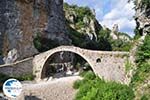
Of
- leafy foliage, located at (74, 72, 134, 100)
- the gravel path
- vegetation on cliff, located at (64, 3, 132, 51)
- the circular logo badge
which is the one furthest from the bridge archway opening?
the circular logo badge

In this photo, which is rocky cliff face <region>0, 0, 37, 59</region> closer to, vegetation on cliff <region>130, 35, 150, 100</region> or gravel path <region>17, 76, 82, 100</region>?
gravel path <region>17, 76, 82, 100</region>

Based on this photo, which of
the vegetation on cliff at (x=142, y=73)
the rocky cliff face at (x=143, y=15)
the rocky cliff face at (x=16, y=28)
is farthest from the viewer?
the rocky cliff face at (x=16, y=28)

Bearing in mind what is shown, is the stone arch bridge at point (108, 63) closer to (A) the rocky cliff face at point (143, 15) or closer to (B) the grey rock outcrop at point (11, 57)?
(A) the rocky cliff face at point (143, 15)

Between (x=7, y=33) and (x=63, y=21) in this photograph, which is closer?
(x=7, y=33)

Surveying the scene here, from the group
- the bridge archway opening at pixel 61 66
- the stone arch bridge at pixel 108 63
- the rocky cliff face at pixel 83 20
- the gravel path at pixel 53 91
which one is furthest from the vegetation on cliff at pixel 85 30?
the gravel path at pixel 53 91

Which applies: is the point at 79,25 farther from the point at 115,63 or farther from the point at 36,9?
the point at 115,63

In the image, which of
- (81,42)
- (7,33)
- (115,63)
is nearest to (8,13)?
(7,33)

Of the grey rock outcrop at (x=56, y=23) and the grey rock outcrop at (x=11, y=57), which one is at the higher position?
the grey rock outcrop at (x=56, y=23)

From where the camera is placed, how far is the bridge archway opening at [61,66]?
127 feet

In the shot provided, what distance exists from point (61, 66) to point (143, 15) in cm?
1926

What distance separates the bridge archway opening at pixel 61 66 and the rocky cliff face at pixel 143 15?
14.8 m

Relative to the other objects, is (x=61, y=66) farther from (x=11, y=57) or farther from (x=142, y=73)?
(x=142, y=73)

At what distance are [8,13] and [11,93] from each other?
30.9 meters

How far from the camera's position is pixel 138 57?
899 inches
